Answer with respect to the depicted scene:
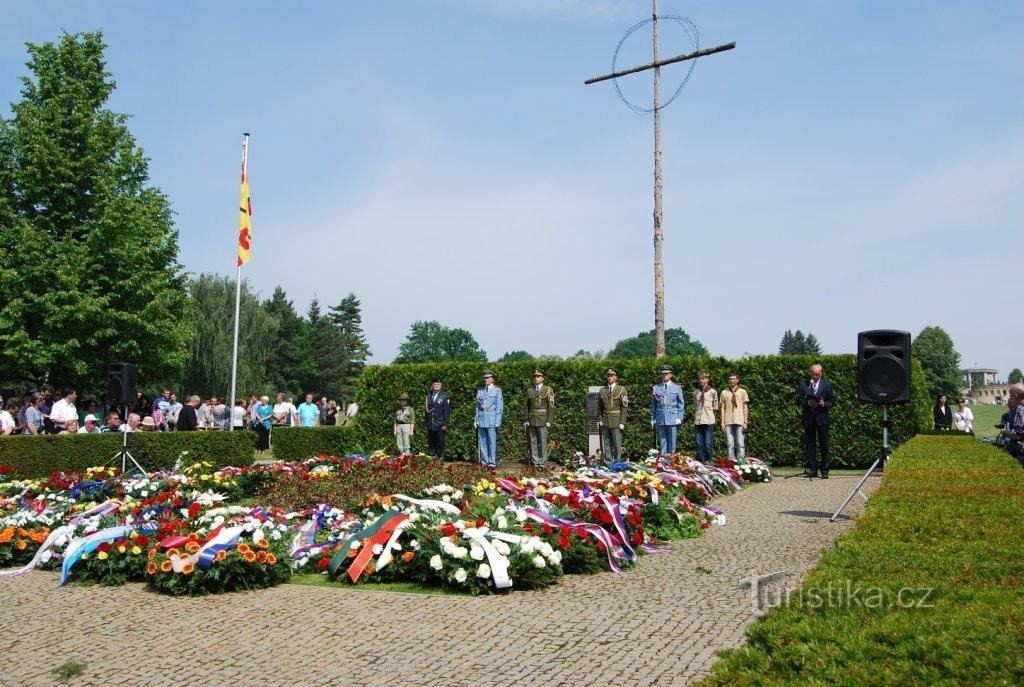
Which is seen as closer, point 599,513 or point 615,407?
point 599,513

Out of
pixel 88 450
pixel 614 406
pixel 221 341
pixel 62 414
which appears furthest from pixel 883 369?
pixel 221 341

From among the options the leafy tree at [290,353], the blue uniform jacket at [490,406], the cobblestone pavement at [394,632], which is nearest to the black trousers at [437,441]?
the blue uniform jacket at [490,406]

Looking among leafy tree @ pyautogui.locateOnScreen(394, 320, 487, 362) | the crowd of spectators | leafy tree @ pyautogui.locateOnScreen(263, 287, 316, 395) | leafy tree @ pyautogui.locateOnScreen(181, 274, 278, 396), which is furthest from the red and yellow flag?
leafy tree @ pyautogui.locateOnScreen(394, 320, 487, 362)

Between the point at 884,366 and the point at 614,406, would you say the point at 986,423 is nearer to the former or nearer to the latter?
the point at 614,406

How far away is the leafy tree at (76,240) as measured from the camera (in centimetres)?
2450

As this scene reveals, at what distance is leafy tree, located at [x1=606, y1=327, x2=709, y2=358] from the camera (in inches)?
4749

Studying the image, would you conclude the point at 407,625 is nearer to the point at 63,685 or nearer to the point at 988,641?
the point at 63,685

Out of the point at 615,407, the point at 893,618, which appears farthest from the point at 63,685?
the point at 615,407

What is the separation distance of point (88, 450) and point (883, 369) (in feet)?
43.7

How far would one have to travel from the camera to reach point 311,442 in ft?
64.5

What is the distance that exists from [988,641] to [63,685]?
4.30m

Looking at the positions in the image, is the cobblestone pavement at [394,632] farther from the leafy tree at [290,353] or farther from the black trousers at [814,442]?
the leafy tree at [290,353]

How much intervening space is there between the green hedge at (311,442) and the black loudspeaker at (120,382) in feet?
13.9

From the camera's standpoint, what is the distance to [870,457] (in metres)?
16.8
